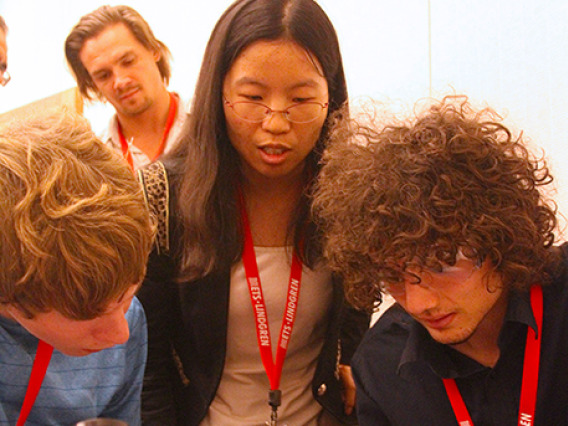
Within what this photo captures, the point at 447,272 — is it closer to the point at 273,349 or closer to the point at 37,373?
→ the point at 273,349

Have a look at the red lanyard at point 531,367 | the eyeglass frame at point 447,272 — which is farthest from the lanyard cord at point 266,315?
the red lanyard at point 531,367

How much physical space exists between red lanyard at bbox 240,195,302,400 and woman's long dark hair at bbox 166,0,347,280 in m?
0.03

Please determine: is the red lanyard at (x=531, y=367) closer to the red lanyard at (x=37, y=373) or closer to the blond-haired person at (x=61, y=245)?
the blond-haired person at (x=61, y=245)

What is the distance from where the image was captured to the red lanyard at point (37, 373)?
1.09 m

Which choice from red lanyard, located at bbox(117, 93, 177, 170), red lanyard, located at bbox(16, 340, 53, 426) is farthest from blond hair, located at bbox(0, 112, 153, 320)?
red lanyard, located at bbox(117, 93, 177, 170)

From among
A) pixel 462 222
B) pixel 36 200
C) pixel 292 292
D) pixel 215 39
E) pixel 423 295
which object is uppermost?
pixel 215 39

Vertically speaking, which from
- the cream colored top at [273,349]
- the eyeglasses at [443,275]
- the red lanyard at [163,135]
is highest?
the eyeglasses at [443,275]

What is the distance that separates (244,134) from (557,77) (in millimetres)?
954

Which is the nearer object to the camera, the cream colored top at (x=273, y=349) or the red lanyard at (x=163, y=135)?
the cream colored top at (x=273, y=349)

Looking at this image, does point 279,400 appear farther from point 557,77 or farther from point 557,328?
point 557,77

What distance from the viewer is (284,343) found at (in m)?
1.44

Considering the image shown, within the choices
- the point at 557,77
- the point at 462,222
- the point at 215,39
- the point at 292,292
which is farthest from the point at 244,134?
the point at 557,77

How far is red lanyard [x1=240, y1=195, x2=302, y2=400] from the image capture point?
1423 mm

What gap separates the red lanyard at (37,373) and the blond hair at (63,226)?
0.19 meters
